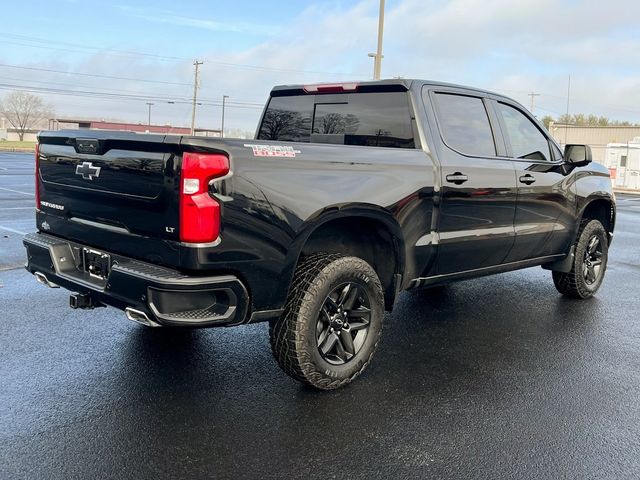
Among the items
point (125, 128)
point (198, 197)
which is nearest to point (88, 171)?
point (198, 197)

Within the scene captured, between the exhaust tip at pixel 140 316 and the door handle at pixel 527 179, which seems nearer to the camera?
the exhaust tip at pixel 140 316

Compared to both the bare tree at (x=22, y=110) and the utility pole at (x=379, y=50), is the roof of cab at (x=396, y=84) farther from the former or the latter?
the bare tree at (x=22, y=110)

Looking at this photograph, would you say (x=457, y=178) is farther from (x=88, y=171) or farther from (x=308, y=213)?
(x=88, y=171)

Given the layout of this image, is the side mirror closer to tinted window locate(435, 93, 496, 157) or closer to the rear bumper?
tinted window locate(435, 93, 496, 157)

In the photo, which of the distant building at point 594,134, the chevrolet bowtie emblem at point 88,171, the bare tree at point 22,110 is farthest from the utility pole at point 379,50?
the bare tree at point 22,110

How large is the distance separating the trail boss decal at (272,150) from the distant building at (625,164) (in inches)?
1361

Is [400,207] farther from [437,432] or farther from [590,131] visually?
[590,131]

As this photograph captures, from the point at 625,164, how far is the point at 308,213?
3559 cm

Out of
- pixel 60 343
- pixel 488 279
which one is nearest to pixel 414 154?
pixel 60 343

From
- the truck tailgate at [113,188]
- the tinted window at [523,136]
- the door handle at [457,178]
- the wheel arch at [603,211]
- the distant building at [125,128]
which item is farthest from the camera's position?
the distant building at [125,128]

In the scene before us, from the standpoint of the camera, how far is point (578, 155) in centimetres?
574

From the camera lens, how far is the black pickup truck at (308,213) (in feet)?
10.4

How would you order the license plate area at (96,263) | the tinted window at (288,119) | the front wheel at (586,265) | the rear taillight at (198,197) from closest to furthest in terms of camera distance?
1. the rear taillight at (198,197)
2. the license plate area at (96,263)
3. the tinted window at (288,119)
4. the front wheel at (586,265)

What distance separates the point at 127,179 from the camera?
11.1 ft
